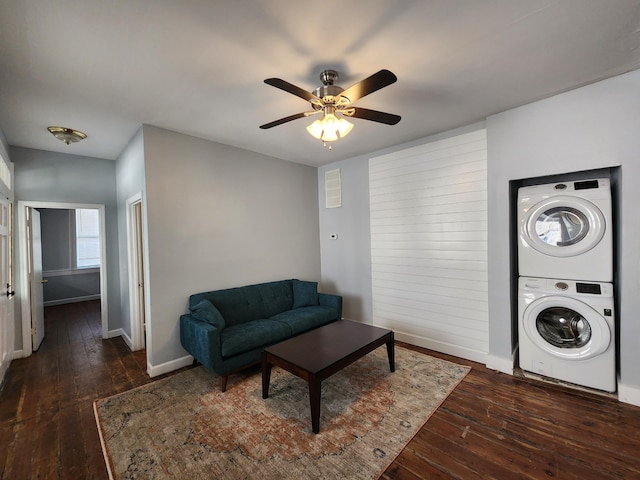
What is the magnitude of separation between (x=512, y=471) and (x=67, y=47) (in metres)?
3.83

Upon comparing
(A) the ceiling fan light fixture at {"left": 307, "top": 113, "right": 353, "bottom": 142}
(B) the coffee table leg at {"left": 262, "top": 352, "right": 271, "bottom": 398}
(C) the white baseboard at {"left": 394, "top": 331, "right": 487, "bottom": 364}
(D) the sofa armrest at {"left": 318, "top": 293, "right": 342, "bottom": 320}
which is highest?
(A) the ceiling fan light fixture at {"left": 307, "top": 113, "right": 353, "bottom": 142}

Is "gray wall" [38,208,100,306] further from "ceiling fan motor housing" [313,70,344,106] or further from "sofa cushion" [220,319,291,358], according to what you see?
"ceiling fan motor housing" [313,70,344,106]

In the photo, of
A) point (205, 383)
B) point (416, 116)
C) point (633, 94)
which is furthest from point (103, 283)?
point (633, 94)

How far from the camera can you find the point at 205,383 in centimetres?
271

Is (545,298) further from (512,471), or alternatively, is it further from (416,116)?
(416,116)

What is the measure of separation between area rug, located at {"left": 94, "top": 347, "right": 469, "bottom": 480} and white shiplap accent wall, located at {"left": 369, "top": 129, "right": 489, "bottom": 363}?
562mm

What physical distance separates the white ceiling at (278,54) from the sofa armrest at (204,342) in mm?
2106

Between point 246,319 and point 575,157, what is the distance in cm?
374

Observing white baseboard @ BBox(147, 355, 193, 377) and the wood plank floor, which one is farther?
white baseboard @ BBox(147, 355, 193, 377)

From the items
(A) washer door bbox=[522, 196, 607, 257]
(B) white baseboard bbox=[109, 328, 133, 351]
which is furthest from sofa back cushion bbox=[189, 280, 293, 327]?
(A) washer door bbox=[522, 196, 607, 257]

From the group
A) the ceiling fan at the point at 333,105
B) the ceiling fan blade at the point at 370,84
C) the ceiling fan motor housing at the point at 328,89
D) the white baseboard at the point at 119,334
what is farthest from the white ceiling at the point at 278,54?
the white baseboard at the point at 119,334

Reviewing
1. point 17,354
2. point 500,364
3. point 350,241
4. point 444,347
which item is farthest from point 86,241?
point 500,364

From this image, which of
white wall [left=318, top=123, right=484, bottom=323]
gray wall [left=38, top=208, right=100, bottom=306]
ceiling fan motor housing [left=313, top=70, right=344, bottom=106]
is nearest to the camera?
ceiling fan motor housing [left=313, top=70, right=344, bottom=106]

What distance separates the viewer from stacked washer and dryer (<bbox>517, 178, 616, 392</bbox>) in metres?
2.27
